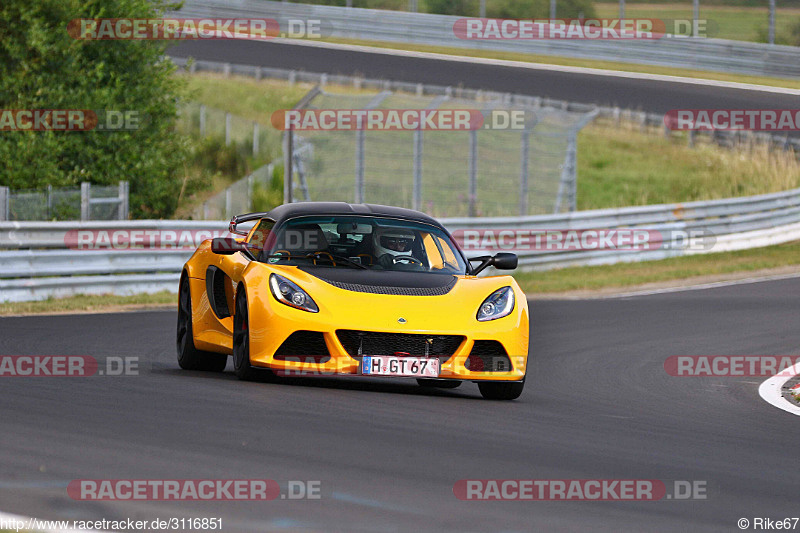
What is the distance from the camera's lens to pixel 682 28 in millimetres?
42812

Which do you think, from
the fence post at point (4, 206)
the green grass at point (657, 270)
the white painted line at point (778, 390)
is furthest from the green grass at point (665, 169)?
the white painted line at point (778, 390)

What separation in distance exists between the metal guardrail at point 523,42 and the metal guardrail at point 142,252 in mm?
15070

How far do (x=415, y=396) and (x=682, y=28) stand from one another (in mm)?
35129

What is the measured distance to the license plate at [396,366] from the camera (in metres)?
9.23

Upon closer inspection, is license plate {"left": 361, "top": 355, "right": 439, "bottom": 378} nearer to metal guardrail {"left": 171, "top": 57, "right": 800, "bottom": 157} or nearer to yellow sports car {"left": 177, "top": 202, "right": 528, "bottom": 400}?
yellow sports car {"left": 177, "top": 202, "right": 528, "bottom": 400}

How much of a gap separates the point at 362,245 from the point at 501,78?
28.7m

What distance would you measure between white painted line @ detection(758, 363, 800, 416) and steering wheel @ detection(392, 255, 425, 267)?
2.78 metres

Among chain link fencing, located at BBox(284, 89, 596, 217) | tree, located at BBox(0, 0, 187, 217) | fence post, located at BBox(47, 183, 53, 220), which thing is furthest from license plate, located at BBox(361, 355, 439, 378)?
tree, located at BBox(0, 0, 187, 217)

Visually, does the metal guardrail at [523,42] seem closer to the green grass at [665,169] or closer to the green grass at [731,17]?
the green grass at [731,17]

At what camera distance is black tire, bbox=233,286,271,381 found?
31.6 feet

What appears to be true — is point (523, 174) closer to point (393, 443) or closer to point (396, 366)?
point (396, 366)

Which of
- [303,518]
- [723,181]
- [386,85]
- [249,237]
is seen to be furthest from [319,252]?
[386,85]

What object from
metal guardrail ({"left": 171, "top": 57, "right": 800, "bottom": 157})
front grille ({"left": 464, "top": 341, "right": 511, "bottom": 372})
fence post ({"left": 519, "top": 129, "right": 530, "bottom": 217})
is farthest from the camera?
metal guardrail ({"left": 171, "top": 57, "right": 800, "bottom": 157})

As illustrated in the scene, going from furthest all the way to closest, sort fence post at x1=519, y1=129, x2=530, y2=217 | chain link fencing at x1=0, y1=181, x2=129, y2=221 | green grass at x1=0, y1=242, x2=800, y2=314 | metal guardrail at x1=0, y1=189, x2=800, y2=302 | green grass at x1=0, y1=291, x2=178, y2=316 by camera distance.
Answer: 1. fence post at x1=519, y1=129, x2=530, y2=217
2. chain link fencing at x1=0, y1=181, x2=129, y2=221
3. green grass at x1=0, y1=242, x2=800, y2=314
4. metal guardrail at x1=0, y1=189, x2=800, y2=302
5. green grass at x1=0, y1=291, x2=178, y2=316
